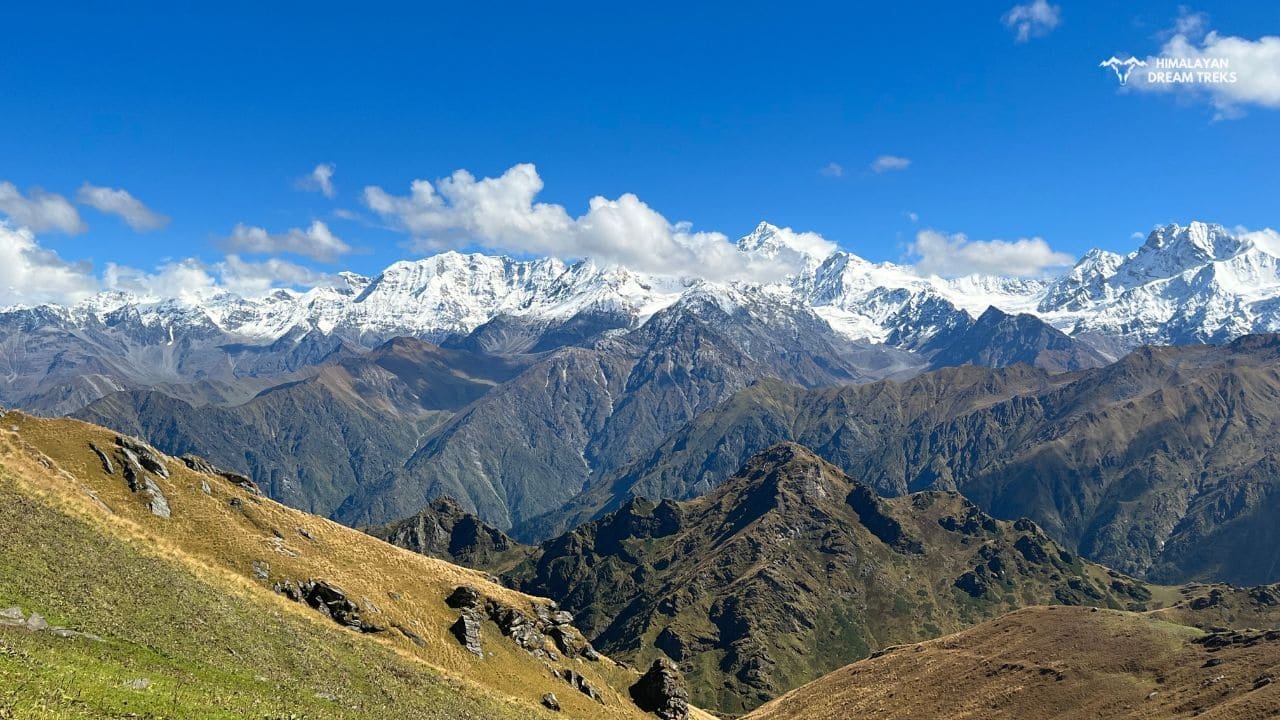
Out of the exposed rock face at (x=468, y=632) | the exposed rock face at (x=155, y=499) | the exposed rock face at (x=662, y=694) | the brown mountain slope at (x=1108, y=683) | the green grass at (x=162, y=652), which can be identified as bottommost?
the brown mountain slope at (x=1108, y=683)

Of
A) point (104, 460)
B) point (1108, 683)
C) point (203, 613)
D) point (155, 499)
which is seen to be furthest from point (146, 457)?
point (1108, 683)

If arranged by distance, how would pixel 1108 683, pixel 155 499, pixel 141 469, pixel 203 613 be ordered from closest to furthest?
1. pixel 203 613
2. pixel 155 499
3. pixel 141 469
4. pixel 1108 683

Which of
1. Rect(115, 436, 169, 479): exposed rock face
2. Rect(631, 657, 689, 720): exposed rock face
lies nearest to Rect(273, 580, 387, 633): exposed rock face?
Rect(115, 436, 169, 479): exposed rock face

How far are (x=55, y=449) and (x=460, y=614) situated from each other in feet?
164

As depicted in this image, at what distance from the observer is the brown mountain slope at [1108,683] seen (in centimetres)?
14912

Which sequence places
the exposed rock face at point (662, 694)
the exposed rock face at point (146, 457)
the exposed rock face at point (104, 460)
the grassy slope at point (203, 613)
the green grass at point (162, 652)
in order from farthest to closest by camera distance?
the exposed rock face at point (662, 694) < the exposed rock face at point (146, 457) < the exposed rock face at point (104, 460) < the grassy slope at point (203, 613) < the green grass at point (162, 652)

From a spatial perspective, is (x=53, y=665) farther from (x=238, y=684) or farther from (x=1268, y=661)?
(x=1268, y=661)

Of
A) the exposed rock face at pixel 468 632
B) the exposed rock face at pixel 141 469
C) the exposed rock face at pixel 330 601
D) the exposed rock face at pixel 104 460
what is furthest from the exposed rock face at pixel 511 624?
the exposed rock face at pixel 104 460

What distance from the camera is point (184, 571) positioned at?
81500 millimetres

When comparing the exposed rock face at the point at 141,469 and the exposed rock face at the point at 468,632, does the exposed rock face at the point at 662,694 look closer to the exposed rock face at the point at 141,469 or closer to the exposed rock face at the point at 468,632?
the exposed rock face at the point at 468,632

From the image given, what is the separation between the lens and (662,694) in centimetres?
13775

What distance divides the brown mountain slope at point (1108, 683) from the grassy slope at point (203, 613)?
274 feet

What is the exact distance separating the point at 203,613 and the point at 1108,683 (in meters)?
163

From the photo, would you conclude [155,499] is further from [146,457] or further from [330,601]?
[330,601]
